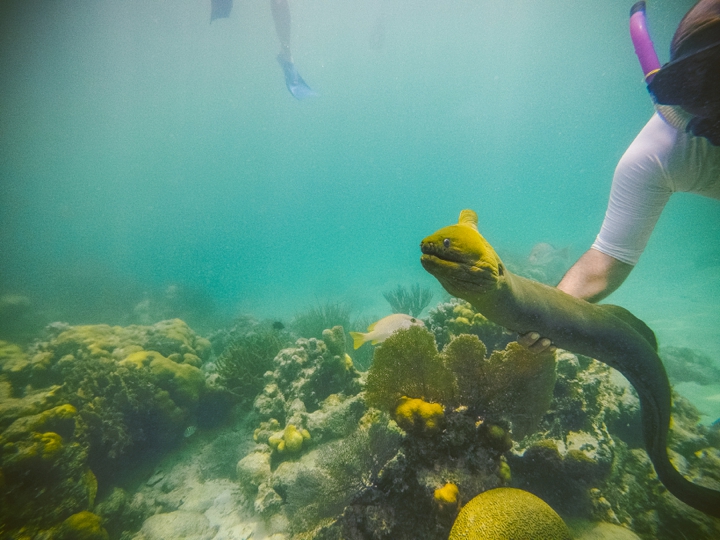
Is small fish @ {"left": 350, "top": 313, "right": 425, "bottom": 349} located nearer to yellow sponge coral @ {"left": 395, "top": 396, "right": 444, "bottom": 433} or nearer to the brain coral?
yellow sponge coral @ {"left": 395, "top": 396, "right": 444, "bottom": 433}

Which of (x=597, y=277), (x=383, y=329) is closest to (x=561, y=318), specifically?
(x=597, y=277)

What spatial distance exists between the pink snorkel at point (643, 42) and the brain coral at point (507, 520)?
3053 millimetres

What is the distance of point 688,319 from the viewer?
510 inches

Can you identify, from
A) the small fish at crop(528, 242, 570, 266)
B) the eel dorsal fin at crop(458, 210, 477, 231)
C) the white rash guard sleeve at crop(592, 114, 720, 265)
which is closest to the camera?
the eel dorsal fin at crop(458, 210, 477, 231)

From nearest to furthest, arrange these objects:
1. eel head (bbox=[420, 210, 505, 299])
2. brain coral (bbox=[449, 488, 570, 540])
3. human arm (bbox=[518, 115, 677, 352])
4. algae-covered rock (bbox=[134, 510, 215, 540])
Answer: eel head (bbox=[420, 210, 505, 299]) → brain coral (bbox=[449, 488, 570, 540]) → human arm (bbox=[518, 115, 677, 352]) → algae-covered rock (bbox=[134, 510, 215, 540])

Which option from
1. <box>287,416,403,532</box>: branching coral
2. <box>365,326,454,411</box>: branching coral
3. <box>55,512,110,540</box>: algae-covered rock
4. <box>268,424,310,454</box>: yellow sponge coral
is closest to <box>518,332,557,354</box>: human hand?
<box>365,326,454,411</box>: branching coral

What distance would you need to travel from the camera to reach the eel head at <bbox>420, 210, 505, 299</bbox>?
1225 millimetres

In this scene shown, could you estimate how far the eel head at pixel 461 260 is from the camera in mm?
1225

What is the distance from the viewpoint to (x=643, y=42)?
6.40ft

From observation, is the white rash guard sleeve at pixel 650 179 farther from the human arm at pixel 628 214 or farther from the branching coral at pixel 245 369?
the branching coral at pixel 245 369

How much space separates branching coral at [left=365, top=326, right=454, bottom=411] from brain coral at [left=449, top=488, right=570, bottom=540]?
0.70 m

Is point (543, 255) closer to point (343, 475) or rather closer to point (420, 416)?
point (420, 416)

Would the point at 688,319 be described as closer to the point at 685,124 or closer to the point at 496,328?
the point at 496,328

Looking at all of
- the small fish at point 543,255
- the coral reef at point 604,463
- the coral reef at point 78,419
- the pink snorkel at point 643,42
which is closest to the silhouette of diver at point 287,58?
the coral reef at point 78,419
